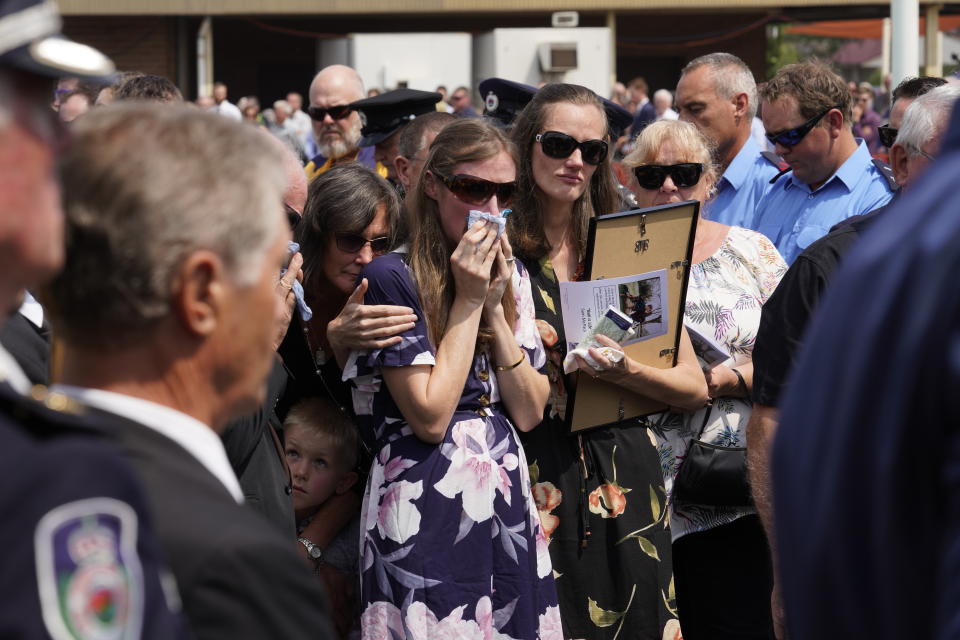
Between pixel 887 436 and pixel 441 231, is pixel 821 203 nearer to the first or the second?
pixel 441 231

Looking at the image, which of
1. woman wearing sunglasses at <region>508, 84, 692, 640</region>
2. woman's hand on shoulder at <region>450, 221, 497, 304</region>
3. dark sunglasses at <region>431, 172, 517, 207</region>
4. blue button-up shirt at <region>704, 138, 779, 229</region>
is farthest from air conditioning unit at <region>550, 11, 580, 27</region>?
woman's hand on shoulder at <region>450, 221, 497, 304</region>

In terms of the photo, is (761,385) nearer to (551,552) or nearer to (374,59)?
(551,552)

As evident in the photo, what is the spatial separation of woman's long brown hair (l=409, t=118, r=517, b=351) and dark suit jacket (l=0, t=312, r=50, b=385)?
123 cm

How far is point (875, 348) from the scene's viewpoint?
110 centimetres

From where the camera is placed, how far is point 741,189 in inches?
229

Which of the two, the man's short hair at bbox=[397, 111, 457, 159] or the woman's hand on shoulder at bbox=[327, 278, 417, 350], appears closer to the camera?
the woman's hand on shoulder at bbox=[327, 278, 417, 350]

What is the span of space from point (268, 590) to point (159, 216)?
1.52 feet

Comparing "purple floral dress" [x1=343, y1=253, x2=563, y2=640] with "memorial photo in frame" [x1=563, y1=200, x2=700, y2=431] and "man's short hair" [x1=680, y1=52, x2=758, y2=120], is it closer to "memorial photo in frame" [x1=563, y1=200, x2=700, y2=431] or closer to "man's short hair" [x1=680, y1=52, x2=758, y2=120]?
"memorial photo in frame" [x1=563, y1=200, x2=700, y2=431]

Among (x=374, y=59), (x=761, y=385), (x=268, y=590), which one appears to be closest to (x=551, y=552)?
(x=761, y=385)

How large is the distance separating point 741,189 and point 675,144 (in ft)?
4.87

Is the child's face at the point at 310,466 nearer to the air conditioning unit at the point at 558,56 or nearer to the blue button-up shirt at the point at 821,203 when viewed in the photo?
the blue button-up shirt at the point at 821,203

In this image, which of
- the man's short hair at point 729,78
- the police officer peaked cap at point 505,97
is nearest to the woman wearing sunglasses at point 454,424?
the police officer peaked cap at point 505,97

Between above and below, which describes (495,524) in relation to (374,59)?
below

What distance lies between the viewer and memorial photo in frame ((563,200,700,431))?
3.71 metres
